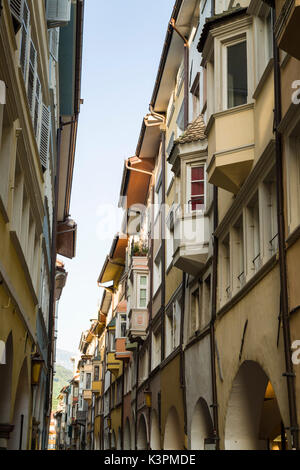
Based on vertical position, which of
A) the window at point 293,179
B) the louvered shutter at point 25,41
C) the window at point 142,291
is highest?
the window at point 142,291

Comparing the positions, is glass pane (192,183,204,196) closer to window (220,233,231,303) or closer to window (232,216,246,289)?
window (220,233,231,303)

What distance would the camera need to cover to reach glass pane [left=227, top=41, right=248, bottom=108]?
48.9 feet

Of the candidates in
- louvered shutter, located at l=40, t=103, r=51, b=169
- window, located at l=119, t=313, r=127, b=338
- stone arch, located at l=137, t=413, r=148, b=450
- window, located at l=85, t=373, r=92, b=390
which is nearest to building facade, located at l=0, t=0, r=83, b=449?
louvered shutter, located at l=40, t=103, r=51, b=169

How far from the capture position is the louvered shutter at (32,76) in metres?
14.4

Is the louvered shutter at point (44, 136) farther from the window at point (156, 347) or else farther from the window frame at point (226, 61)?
the window at point (156, 347)

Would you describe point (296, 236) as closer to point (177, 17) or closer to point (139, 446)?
point (177, 17)

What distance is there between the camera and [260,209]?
524 inches

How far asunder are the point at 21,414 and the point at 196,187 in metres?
7.28

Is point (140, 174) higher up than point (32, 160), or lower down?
higher up

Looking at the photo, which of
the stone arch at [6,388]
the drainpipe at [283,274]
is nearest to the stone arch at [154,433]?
the stone arch at [6,388]

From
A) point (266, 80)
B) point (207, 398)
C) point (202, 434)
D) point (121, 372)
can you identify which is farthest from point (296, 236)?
point (121, 372)

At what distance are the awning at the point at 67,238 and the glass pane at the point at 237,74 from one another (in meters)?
22.6

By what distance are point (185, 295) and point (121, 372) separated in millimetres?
22255

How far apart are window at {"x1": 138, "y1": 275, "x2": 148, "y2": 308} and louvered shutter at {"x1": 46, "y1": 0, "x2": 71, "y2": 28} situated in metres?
16.5
